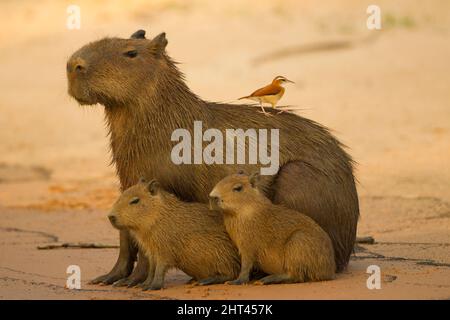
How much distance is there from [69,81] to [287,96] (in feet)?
32.4

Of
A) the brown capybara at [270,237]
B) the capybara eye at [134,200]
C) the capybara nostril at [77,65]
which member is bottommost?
the brown capybara at [270,237]

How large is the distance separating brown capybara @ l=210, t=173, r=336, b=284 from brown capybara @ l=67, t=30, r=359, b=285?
1.06ft

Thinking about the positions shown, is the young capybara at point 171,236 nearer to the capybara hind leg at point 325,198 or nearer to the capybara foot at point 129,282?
the capybara foot at point 129,282

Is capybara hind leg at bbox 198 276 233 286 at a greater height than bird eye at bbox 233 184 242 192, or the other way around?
bird eye at bbox 233 184 242 192

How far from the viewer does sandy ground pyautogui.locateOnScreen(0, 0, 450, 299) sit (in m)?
7.96

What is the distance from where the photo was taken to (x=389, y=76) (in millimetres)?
18219

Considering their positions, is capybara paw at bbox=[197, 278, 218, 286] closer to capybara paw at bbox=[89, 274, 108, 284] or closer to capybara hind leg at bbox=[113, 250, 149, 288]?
capybara hind leg at bbox=[113, 250, 149, 288]

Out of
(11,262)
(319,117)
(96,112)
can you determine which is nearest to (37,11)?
(96,112)

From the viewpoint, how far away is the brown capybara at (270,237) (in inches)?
284

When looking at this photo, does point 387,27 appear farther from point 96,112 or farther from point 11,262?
point 11,262

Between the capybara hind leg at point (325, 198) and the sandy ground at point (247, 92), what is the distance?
0.26 m

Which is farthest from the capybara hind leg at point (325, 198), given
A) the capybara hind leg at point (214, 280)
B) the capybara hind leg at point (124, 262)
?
the capybara hind leg at point (124, 262)

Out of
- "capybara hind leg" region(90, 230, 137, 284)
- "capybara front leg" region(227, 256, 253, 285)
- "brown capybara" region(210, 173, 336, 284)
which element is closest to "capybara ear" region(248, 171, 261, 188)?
"brown capybara" region(210, 173, 336, 284)
